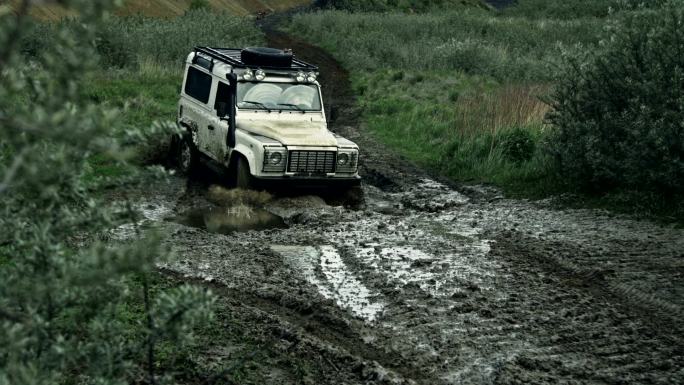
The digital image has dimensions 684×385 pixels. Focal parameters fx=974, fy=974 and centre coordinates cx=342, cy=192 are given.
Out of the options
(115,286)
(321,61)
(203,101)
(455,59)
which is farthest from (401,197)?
(321,61)

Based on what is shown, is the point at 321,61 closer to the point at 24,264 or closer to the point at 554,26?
the point at 554,26

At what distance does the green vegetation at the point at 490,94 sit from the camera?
13844 mm

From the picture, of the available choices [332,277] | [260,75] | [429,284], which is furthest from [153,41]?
[429,284]

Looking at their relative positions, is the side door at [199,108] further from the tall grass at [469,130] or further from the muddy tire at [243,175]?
the tall grass at [469,130]

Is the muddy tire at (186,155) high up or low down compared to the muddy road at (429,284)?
down

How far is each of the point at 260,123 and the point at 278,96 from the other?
75 cm

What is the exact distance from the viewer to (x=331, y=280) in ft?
32.4

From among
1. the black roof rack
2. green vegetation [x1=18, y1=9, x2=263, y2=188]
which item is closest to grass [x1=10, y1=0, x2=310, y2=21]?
green vegetation [x1=18, y1=9, x2=263, y2=188]

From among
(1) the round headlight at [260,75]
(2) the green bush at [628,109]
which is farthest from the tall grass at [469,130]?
(1) the round headlight at [260,75]

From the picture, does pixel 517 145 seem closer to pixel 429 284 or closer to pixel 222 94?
pixel 222 94

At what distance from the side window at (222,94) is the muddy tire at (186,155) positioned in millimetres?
870

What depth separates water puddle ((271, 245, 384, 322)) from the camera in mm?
8969

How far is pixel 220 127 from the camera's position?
1423 centimetres

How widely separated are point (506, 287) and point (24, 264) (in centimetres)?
619
